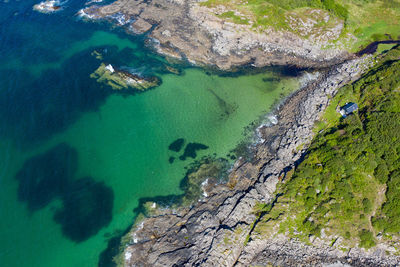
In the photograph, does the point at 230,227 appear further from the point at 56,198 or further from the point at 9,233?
the point at 9,233

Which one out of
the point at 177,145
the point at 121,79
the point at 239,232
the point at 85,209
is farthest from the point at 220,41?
the point at 85,209

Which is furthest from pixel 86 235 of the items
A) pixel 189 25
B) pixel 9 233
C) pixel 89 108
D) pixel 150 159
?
pixel 189 25

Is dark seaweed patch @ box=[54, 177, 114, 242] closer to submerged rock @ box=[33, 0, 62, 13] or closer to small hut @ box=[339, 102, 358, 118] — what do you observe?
small hut @ box=[339, 102, 358, 118]

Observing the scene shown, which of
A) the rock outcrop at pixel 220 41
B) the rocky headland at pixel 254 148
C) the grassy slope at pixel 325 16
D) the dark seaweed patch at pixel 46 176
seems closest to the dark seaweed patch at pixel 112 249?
the rocky headland at pixel 254 148

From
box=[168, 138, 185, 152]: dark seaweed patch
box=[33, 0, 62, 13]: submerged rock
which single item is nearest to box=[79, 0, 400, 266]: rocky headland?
box=[168, 138, 185, 152]: dark seaweed patch

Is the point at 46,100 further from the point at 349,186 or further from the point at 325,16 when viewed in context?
the point at 325,16
